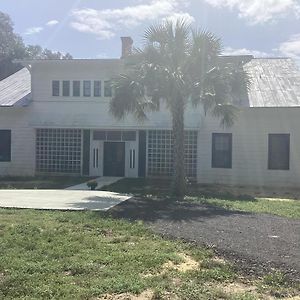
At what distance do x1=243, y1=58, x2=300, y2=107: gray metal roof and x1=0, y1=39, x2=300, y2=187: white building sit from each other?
0.15ft

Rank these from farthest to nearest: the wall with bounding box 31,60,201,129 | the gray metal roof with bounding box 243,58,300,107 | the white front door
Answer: the white front door → the wall with bounding box 31,60,201,129 → the gray metal roof with bounding box 243,58,300,107

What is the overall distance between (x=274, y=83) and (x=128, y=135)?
24.8 feet

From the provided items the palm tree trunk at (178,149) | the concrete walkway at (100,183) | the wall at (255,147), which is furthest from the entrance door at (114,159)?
the palm tree trunk at (178,149)

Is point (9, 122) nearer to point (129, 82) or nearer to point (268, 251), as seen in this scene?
point (129, 82)

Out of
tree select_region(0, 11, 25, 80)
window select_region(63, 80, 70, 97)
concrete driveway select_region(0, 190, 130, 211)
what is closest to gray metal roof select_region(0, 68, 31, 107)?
window select_region(63, 80, 70, 97)

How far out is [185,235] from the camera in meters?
8.98

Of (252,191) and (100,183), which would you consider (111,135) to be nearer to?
(100,183)

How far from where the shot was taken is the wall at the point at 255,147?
71.9 ft

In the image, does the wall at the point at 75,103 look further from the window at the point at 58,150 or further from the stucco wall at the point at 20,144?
the window at the point at 58,150

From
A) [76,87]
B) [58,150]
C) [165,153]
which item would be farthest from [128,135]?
[58,150]

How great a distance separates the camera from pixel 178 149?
16.6 m

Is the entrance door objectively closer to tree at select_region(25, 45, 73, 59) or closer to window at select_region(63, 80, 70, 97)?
window at select_region(63, 80, 70, 97)

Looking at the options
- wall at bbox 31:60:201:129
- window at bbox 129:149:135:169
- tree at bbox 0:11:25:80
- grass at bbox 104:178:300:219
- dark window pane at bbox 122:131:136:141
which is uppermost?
tree at bbox 0:11:25:80

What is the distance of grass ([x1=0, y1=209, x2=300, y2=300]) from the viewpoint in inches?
218
